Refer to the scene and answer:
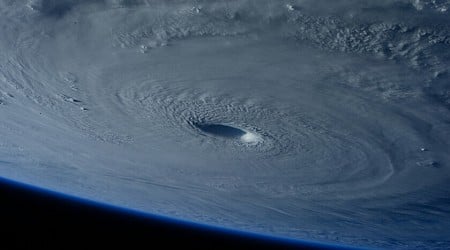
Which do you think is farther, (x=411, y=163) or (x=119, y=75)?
(x=411, y=163)

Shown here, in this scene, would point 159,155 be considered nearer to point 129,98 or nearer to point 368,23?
point 129,98

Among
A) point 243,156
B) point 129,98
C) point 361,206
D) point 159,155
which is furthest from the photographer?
point 361,206

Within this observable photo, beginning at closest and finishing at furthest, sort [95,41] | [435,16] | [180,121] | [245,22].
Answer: [435,16]
[245,22]
[95,41]
[180,121]

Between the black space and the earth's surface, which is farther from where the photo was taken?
the black space

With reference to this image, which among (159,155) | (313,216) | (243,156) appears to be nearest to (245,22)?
(243,156)

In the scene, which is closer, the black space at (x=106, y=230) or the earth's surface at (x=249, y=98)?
the earth's surface at (x=249, y=98)

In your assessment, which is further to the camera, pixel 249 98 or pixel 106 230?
pixel 106 230
